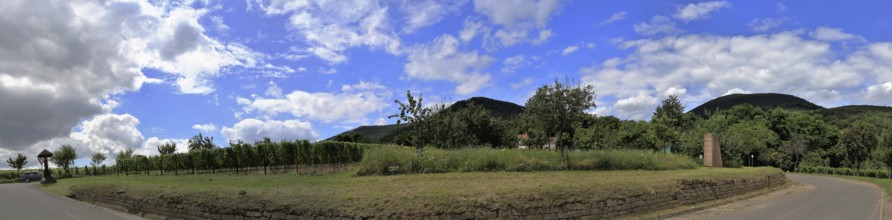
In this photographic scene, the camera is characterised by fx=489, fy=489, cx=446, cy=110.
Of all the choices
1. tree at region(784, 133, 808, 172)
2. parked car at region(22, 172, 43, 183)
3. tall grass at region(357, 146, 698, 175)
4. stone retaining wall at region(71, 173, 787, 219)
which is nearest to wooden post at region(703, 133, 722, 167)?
tall grass at region(357, 146, 698, 175)

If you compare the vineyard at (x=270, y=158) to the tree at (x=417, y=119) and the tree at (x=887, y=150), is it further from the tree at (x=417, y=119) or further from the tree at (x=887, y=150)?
the tree at (x=887, y=150)

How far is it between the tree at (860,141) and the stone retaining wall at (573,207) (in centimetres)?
5623

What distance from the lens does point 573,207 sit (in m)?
10.7

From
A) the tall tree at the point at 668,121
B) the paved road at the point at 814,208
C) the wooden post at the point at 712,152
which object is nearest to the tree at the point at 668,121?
the tall tree at the point at 668,121

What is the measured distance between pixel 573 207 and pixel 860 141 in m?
68.1

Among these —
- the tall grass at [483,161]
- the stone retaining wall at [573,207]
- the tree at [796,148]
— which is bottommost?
the tree at [796,148]

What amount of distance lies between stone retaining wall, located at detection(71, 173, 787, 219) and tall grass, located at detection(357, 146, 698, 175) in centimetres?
473

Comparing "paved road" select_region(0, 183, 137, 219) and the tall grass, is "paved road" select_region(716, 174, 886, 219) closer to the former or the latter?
the tall grass

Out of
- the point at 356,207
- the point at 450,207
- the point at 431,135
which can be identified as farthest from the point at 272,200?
the point at 431,135

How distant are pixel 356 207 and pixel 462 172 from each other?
27.9 feet

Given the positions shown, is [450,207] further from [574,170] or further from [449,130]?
[449,130]

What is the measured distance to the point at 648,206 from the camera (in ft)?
40.6

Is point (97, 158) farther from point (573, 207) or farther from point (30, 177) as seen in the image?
point (573, 207)

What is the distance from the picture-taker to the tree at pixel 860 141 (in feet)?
196
